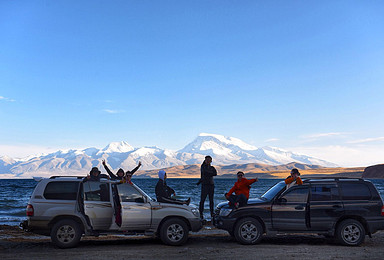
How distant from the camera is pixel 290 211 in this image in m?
10.7

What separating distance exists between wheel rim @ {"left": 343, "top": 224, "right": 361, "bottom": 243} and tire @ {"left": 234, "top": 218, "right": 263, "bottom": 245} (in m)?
2.43

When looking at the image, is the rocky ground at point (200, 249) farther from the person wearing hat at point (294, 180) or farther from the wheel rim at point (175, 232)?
the person wearing hat at point (294, 180)

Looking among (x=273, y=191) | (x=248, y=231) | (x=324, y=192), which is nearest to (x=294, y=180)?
(x=273, y=191)

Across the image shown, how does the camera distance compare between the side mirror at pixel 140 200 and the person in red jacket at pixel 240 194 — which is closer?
the side mirror at pixel 140 200

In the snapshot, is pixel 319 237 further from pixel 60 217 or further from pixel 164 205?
pixel 60 217

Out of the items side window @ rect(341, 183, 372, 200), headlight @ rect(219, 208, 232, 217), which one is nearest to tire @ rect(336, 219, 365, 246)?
side window @ rect(341, 183, 372, 200)

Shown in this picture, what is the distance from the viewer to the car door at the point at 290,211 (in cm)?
1066

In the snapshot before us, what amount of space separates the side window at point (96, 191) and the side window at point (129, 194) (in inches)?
15.3

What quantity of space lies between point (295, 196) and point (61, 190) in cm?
654

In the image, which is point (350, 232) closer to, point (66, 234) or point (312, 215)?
point (312, 215)

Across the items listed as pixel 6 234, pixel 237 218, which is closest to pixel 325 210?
pixel 237 218

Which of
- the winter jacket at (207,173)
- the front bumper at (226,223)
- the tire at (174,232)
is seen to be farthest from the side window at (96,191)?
the winter jacket at (207,173)

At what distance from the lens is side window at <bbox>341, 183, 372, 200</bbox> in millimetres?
10891

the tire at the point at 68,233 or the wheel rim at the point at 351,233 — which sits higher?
the tire at the point at 68,233
